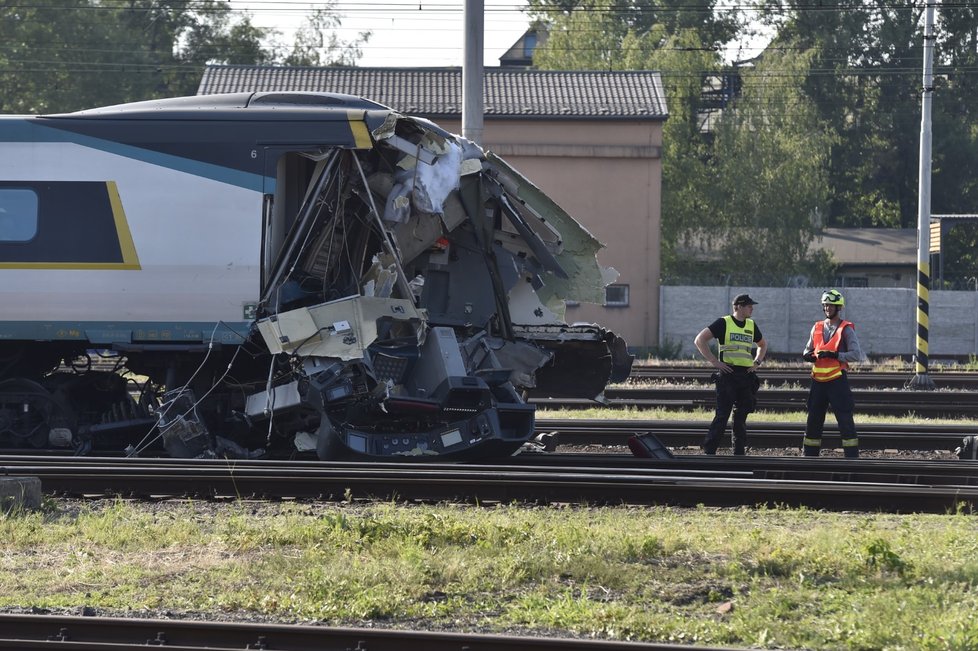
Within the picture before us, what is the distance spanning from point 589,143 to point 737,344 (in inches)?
777

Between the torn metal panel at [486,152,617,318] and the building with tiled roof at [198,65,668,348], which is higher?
the building with tiled roof at [198,65,668,348]

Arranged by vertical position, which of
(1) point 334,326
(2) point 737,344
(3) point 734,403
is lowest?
(3) point 734,403

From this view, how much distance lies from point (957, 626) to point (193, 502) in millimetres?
5637

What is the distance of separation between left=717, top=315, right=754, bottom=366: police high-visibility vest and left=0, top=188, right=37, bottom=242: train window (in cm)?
674

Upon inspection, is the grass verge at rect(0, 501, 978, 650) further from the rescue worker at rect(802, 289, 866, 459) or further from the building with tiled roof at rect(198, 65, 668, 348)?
the building with tiled roof at rect(198, 65, 668, 348)

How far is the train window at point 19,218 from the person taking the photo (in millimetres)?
11039

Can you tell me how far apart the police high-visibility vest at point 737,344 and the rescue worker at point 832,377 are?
1.94 ft

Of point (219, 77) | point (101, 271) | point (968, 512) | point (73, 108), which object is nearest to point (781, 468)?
point (968, 512)

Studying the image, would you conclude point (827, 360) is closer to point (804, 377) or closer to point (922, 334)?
point (804, 377)

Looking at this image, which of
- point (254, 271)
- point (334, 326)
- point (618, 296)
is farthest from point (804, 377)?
point (254, 271)

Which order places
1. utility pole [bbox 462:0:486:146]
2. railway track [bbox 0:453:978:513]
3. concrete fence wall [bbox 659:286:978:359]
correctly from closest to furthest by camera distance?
railway track [bbox 0:453:978:513]
utility pole [bbox 462:0:486:146]
concrete fence wall [bbox 659:286:978:359]

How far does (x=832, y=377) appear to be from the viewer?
11.2 metres

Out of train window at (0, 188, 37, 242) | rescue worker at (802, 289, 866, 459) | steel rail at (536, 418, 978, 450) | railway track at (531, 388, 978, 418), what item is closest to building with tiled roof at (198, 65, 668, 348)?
railway track at (531, 388, 978, 418)

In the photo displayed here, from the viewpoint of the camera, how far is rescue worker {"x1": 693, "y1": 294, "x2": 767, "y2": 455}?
11.7 metres
